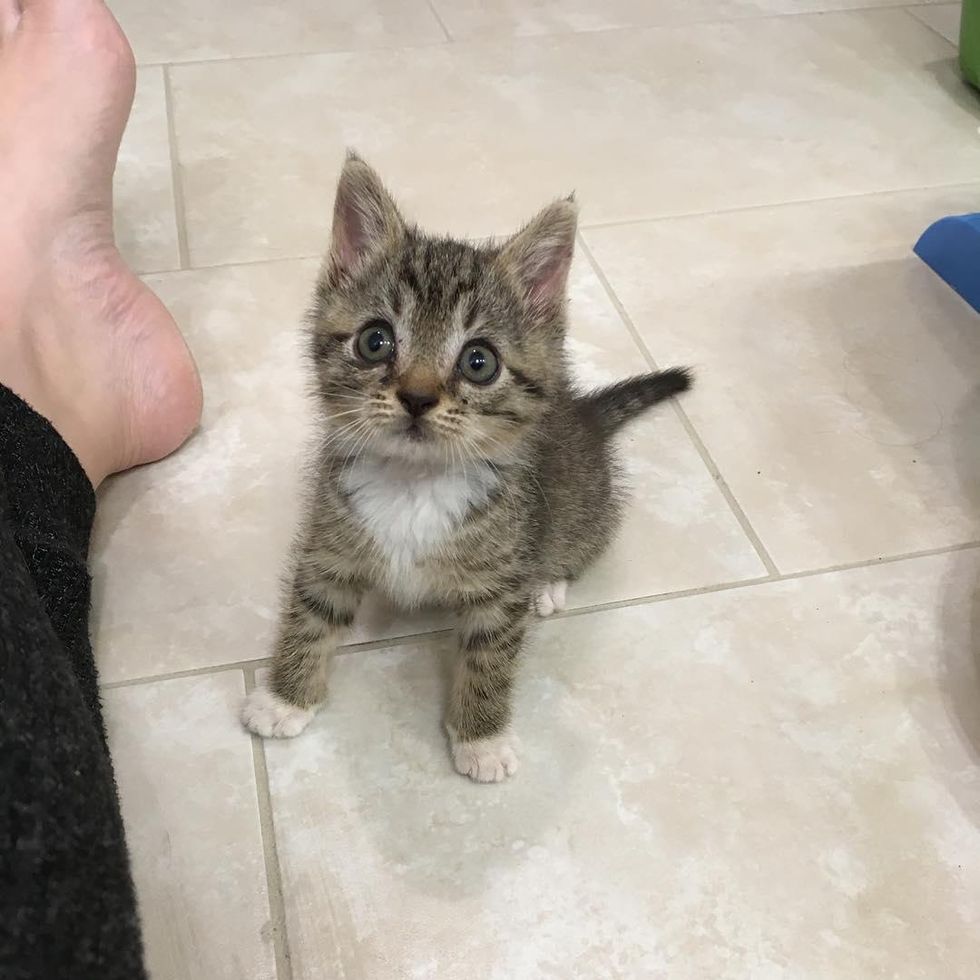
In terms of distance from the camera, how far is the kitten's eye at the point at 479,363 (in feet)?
3.04

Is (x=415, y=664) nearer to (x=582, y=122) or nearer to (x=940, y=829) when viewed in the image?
(x=940, y=829)

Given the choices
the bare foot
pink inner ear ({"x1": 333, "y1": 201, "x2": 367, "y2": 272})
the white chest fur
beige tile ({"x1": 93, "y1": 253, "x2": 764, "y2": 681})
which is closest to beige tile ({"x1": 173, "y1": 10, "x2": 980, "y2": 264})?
beige tile ({"x1": 93, "y1": 253, "x2": 764, "y2": 681})

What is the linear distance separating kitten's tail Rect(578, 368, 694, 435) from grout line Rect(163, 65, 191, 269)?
786 millimetres

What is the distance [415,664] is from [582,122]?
1391 millimetres

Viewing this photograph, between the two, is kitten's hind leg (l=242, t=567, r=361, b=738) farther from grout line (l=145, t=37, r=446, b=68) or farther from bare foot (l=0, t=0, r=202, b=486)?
grout line (l=145, t=37, r=446, b=68)

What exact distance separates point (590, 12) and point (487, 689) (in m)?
2.04

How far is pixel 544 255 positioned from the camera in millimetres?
991

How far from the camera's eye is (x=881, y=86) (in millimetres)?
2266

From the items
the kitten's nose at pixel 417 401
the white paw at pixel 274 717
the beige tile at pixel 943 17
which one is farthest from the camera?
the beige tile at pixel 943 17

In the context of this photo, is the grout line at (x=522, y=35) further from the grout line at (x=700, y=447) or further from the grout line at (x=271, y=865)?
the grout line at (x=271, y=865)

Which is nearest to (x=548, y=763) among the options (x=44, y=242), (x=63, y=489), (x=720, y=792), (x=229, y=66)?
(x=720, y=792)

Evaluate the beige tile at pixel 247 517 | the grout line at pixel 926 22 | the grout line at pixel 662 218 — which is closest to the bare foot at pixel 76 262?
the beige tile at pixel 247 517

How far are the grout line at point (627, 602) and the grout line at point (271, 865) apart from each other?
0.06 meters

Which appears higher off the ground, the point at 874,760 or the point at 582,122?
the point at 582,122
